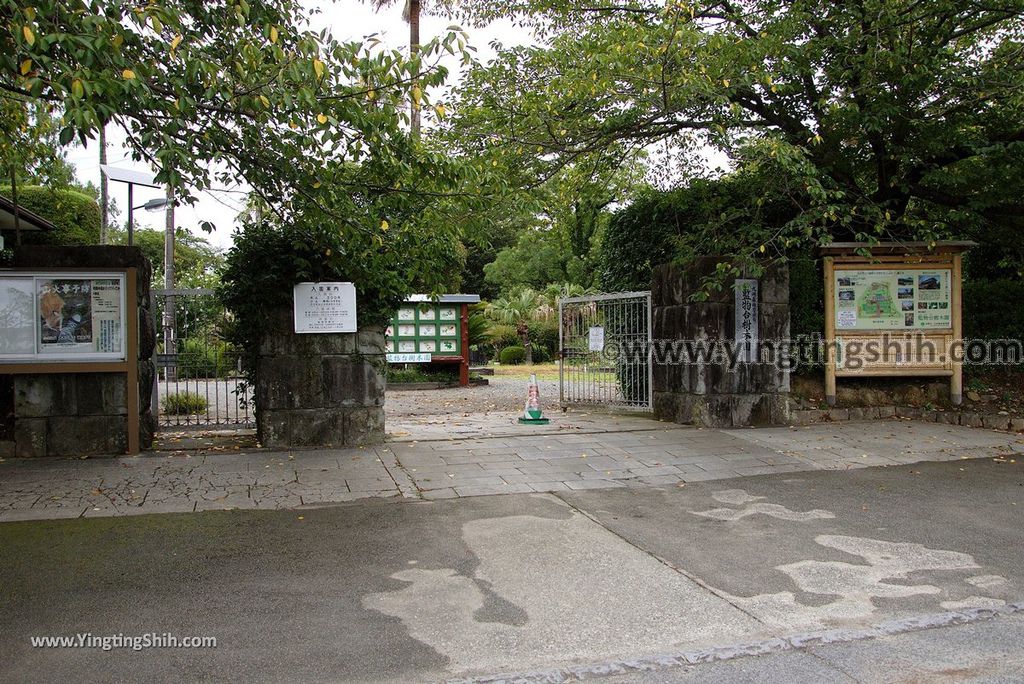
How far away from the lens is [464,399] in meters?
15.4

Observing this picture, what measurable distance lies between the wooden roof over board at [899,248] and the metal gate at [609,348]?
8.40ft

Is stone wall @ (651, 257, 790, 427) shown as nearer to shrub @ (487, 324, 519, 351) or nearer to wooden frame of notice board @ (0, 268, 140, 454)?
wooden frame of notice board @ (0, 268, 140, 454)

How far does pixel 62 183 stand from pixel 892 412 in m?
11.6

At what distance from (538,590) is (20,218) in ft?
31.4

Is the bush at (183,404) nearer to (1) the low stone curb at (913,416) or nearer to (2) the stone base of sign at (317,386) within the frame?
(2) the stone base of sign at (317,386)

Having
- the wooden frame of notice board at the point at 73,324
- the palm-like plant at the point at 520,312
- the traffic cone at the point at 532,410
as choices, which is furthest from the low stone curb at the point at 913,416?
the palm-like plant at the point at 520,312

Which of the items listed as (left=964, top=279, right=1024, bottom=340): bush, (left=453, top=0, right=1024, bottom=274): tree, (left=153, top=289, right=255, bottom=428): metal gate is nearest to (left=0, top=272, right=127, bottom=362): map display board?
(left=153, top=289, right=255, bottom=428): metal gate

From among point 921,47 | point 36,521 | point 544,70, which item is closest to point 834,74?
point 921,47

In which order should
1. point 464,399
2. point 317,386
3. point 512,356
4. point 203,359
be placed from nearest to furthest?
1. point 317,386
2. point 203,359
3. point 464,399
4. point 512,356

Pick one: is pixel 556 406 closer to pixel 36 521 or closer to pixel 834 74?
pixel 834 74

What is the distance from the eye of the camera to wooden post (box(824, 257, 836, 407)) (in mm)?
9953

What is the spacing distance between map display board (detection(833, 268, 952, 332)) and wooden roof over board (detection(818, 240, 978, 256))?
25 centimetres

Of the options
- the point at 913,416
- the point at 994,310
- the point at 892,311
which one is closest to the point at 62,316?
the point at 892,311

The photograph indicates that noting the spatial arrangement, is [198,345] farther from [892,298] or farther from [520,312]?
[520,312]
